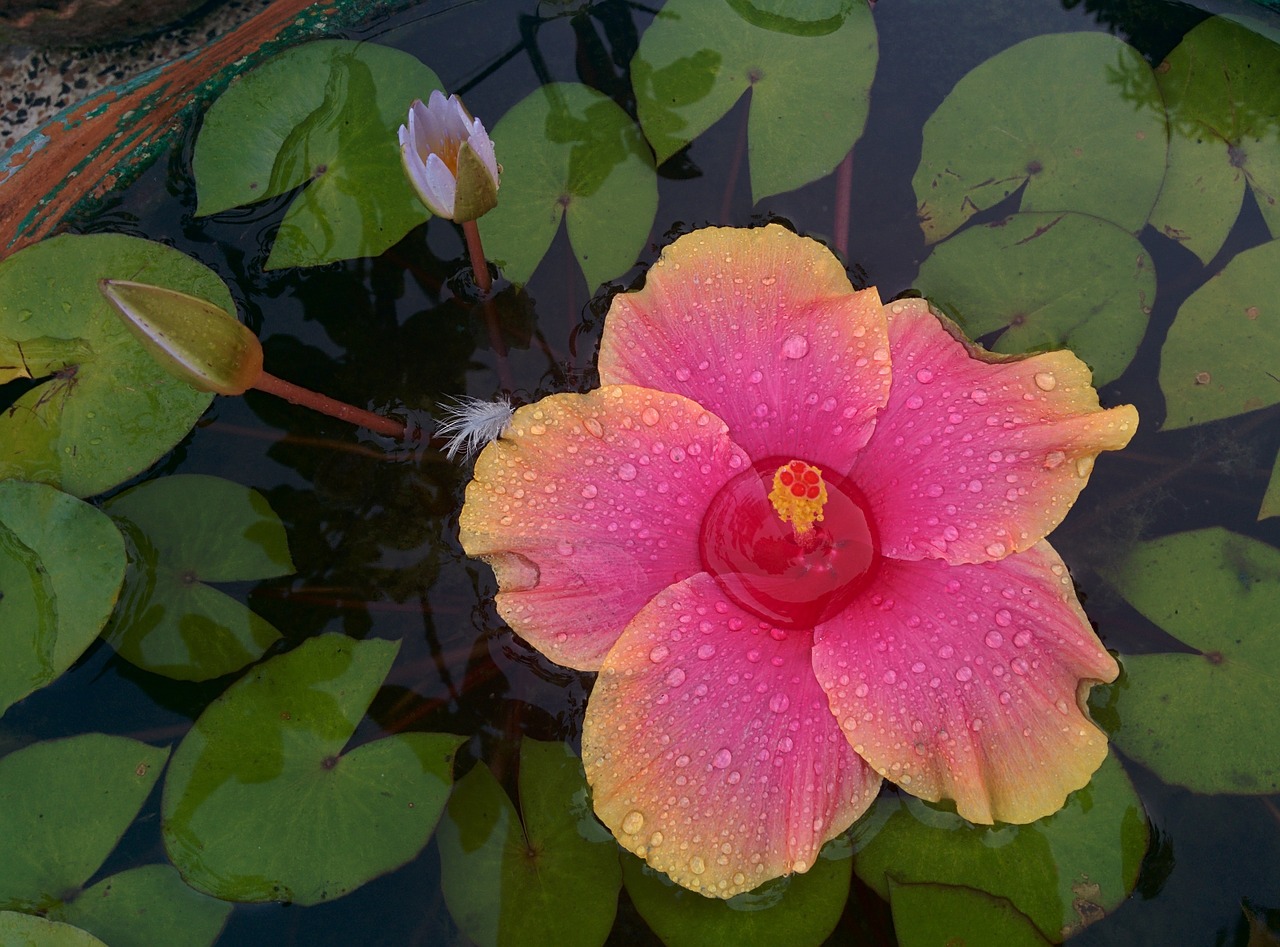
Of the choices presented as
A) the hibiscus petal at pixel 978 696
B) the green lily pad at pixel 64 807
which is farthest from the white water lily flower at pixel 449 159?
the green lily pad at pixel 64 807

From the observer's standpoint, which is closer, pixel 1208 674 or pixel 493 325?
pixel 1208 674

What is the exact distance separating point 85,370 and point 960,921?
2.31 meters

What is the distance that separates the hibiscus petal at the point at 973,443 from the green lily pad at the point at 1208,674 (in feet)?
2.51

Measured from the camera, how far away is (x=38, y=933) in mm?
1558

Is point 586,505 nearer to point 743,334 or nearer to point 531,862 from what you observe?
point 743,334

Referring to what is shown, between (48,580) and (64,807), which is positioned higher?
(48,580)

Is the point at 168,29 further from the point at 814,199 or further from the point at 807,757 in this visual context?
the point at 807,757

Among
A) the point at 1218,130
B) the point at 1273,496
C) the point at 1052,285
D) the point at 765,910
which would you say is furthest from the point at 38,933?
the point at 1218,130

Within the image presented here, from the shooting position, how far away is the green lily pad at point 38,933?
Answer: 1.55 metres

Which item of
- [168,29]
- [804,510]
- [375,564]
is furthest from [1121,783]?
[168,29]

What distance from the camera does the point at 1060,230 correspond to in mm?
1829

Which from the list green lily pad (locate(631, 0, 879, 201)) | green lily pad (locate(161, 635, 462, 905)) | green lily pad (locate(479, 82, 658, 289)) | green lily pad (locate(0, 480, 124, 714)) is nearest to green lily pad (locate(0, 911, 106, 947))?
green lily pad (locate(161, 635, 462, 905))

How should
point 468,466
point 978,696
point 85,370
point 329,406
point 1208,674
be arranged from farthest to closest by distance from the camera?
point 468,466 → point 85,370 → point 329,406 → point 1208,674 → point 978,696

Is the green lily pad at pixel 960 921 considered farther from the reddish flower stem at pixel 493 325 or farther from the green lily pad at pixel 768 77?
the green lily pad at pixel 768 77
